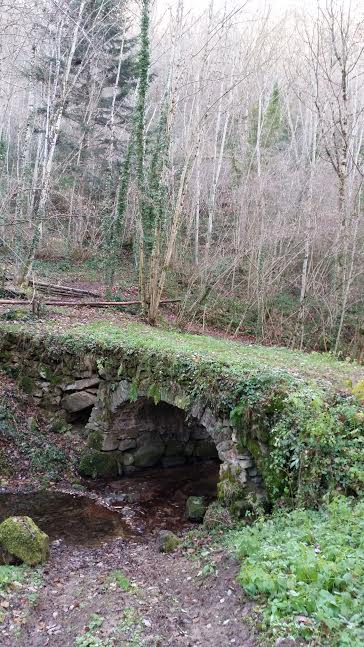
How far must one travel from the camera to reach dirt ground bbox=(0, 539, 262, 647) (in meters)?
4.24

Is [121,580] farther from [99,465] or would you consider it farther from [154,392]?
[99,465]

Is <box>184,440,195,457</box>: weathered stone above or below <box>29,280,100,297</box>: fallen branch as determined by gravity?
below

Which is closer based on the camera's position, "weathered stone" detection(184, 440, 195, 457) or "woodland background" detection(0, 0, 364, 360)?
"weathered stone" detection(184, 440, 195, 457)

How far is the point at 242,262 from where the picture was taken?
1812 cm

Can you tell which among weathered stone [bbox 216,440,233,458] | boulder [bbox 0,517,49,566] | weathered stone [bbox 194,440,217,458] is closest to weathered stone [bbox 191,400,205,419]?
weathered stone [bbox 216,440,233,458]

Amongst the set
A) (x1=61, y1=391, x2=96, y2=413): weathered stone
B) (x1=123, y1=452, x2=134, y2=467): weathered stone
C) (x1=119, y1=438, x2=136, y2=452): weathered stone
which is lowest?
(x1=123, y1=452, x2=134, y2=467): weathered stone

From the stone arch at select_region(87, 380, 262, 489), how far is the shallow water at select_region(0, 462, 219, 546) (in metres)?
0.79

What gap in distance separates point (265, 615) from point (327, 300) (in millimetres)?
13702

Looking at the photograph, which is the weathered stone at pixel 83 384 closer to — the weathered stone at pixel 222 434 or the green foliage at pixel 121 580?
the weathered stone at pixel 222 434

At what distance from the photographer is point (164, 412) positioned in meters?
10.9

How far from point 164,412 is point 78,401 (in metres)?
1.91

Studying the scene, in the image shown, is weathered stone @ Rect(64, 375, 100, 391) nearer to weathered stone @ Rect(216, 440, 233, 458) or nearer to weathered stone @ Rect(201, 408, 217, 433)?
weathered stone @ Rect(201, 408, 217, 433)

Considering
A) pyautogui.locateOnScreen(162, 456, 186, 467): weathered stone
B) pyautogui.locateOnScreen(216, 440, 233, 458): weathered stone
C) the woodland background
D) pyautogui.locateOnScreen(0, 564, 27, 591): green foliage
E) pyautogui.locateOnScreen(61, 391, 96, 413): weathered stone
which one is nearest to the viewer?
pyautogui.locateOnScreen(0, 564, 27, 591): green foliage

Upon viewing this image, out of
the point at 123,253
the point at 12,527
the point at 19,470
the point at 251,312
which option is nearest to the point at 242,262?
the point at 251,312
